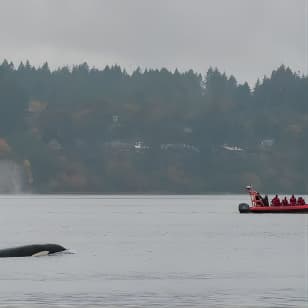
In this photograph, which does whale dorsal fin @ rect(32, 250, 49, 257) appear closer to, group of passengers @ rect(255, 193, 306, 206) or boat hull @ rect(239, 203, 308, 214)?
boat hull @ rect(239, 203, 308, 214)

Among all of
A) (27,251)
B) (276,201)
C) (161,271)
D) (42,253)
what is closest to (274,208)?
(276,201)

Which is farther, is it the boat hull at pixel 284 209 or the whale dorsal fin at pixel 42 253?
the boat hull at pixel 284 209

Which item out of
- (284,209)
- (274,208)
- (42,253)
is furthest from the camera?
(274,208)

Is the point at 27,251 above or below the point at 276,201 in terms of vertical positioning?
below

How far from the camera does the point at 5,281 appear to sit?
6031 centimetres

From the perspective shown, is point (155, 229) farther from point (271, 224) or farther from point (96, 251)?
point (96, 251)

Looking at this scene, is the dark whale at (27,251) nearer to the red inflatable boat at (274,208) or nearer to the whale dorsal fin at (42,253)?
the whale dorsal fin at (42,253)

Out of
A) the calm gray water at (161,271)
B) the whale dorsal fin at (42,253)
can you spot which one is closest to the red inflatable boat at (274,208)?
the calm gray water at (161,271)

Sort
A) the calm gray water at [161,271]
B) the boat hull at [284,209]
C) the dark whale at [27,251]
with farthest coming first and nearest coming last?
1. the boat hull at [284,209]
2. the dark whale at [27,251]
3. the calm gray water at [161,271]

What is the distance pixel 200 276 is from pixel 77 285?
300 inches

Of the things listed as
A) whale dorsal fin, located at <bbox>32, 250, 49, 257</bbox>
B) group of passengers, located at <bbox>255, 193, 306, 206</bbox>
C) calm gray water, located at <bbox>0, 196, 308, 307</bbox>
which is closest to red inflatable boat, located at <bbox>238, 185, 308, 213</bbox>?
group of passengers, located at <bbox>255, 193, 306, 206</bbox>

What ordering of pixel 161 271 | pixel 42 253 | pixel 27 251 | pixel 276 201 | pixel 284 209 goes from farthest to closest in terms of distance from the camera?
pixel 276 201
pixel 284 209
pixel 42 253
pixel 27 251
pixel 161 271

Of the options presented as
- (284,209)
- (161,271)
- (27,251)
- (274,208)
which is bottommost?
(161,271)

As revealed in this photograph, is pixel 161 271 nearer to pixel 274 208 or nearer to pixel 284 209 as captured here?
pixel 284 209
